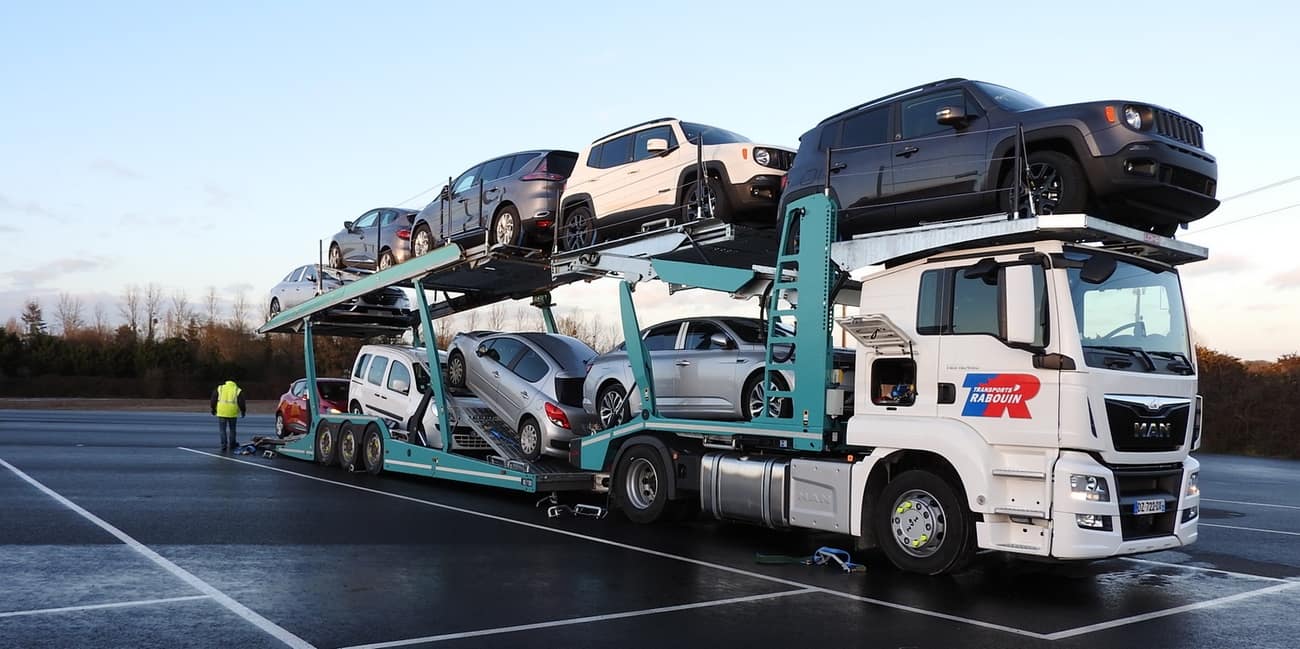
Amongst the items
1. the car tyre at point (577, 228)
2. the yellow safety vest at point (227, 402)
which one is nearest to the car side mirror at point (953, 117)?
the car tyre at point (577, 228)

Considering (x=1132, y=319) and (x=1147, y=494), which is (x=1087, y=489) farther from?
(x=1132, y=319)

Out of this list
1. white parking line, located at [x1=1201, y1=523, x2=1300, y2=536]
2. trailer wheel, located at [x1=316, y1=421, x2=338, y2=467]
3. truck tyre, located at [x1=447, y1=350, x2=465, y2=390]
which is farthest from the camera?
trailer wheel, located at [x1=316, y1=421, x2=338, y2=467]

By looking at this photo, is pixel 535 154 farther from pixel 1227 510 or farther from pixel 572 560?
pixel 1227 510

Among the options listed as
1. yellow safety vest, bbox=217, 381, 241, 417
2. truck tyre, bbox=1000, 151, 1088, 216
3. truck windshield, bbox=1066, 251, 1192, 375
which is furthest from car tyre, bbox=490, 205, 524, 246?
yellow safety vest, bbox=217, 381, 241, 417

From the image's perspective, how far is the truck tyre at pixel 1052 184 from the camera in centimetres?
802

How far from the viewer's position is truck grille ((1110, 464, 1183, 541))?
7.64 meters

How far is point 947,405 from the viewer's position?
26.8 feet

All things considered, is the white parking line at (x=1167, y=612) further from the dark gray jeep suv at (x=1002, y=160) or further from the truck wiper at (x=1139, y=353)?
the dark gray jeep suv at (x=1002, y=160)

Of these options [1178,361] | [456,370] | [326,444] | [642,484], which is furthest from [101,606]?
[326,444]

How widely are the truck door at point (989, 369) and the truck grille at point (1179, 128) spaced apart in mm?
1576

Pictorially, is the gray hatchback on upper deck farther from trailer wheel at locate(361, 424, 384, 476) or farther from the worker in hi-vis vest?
the worker in hi-vis vest

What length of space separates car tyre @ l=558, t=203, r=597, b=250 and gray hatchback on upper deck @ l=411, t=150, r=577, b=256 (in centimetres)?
43

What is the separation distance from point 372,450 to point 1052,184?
11501mm

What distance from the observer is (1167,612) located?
7.46 m
